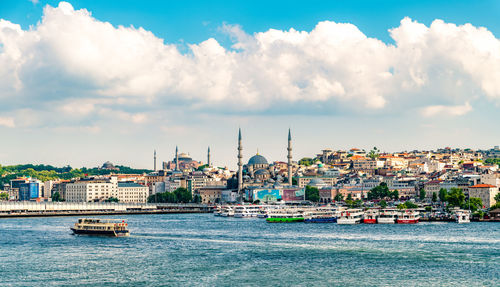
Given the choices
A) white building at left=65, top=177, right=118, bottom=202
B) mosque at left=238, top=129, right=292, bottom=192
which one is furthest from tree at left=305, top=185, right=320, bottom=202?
white building at left=65, top=177, right=118, bottom=202

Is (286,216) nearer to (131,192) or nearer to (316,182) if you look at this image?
(316,182)

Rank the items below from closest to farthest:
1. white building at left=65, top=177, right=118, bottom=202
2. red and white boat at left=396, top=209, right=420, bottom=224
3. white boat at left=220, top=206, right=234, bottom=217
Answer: red and white boat at left=396, top=209, right=420, bottom=224, white boat at left=220, top=206, right=234, bottom=217, white building at left=65, top=177, right=118, bottom=202

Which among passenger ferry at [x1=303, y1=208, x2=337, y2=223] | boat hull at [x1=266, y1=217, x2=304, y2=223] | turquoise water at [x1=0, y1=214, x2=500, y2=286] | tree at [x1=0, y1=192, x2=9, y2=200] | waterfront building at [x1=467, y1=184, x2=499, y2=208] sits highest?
tree at [x1=0, y1=192, x2=9, y2=200]

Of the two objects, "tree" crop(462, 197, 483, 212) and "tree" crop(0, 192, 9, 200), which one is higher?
"tree" crop(0, 192, 9, 200)

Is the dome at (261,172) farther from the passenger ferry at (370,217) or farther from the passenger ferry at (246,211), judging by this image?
the passenger ferry at (370,217)

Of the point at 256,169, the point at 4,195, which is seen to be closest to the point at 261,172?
the point at 256,169

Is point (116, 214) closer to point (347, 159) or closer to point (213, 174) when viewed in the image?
point (213, 174)

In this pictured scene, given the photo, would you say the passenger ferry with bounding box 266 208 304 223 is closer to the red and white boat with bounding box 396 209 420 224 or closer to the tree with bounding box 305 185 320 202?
the red and white boat with bounding box 396 209 420 224
